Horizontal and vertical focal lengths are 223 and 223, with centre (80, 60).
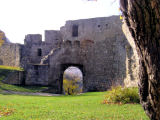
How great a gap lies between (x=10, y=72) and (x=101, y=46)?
9014mm

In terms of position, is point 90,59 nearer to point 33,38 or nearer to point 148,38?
point 33,38

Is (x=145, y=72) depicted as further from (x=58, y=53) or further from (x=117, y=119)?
(x=58, y=53)

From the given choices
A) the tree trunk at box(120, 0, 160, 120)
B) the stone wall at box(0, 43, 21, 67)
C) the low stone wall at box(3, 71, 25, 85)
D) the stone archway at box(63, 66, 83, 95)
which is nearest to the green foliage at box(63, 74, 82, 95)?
the stone archway at box(63, 66, 83, 95)

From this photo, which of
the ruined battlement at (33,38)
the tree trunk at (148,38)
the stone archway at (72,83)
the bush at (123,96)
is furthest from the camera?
the stone archway at (72,83)

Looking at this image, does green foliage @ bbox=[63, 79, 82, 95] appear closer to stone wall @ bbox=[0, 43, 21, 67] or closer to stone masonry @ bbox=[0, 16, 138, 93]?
stone wall @ bbox=[0, 43, 21, 67]

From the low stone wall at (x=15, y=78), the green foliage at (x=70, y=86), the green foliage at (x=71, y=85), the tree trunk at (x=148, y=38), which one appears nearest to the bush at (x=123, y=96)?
the tree trunk at (x=148, y=38)

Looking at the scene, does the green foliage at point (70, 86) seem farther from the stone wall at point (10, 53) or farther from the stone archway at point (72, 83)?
the stone wall at point (10, 53)

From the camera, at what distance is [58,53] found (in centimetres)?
2216

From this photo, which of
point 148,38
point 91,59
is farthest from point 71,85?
point 148,38

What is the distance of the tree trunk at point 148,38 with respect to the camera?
2.32 m

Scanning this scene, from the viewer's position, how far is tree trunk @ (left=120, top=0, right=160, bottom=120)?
A: 7.61 ft

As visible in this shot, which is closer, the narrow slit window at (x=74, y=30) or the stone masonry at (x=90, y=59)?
the stone masonry at (x=90, y=59)

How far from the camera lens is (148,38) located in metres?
2.39

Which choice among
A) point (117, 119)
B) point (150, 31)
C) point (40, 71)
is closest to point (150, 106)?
point (150, 31)
